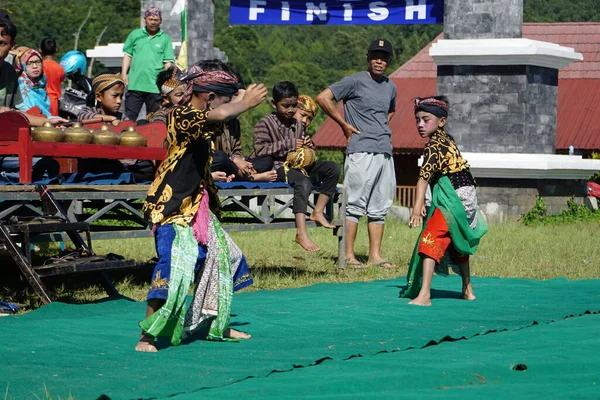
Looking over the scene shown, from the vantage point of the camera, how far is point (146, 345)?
6078mm

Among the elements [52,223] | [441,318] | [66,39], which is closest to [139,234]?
[52,223]

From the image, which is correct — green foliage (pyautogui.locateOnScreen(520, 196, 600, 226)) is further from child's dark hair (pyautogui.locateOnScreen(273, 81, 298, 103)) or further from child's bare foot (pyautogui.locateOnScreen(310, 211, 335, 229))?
child's dark hair (pyautogui.locateOnScreen(273, 81, 298, 103))

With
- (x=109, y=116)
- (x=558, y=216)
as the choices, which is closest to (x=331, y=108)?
(x=109, y=116)

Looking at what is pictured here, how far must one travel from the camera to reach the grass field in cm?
958

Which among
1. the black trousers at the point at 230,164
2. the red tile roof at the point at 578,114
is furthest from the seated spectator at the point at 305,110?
the red tile roof at the point at 578,114

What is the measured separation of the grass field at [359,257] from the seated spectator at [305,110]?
1415mm

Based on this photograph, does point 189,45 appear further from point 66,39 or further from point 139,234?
point 66,39

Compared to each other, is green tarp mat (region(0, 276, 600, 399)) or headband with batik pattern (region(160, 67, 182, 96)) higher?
headband with batik pattern (region(160, 67, 182, 96))

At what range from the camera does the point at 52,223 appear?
26.1 feet

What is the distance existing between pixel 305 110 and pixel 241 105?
513 centimetres

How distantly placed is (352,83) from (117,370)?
5805 mm

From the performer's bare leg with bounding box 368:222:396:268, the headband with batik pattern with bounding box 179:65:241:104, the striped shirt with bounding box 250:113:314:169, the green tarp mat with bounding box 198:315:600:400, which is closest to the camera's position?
the green tarp mat with bounding box 198:315:600:400

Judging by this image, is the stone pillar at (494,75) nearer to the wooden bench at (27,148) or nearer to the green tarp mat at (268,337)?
the green tarp mat at (268,337)

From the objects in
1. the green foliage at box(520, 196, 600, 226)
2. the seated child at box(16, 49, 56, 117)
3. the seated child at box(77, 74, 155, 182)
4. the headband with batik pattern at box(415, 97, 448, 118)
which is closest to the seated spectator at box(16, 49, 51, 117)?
the seated child at box(16, 49, 56, 117)
